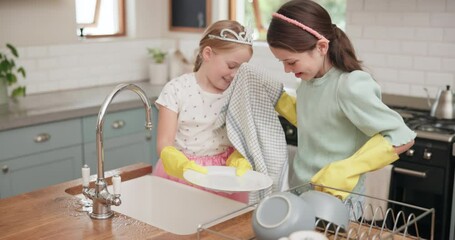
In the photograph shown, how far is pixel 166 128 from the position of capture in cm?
224

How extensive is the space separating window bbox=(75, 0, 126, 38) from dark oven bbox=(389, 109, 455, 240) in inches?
93.7

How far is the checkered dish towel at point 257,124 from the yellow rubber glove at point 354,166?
0.37m

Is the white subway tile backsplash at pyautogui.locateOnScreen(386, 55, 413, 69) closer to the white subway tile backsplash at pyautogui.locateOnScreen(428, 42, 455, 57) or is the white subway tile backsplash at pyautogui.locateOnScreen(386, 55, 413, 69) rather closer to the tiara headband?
the white subway tile backsplash at pyautogui.locateOnScreen(428, 42, 455, 57)

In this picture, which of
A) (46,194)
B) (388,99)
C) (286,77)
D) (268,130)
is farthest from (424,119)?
(46,194)

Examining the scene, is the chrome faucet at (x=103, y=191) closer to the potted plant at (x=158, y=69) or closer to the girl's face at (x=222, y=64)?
the girl's face at (x=222, y=64)

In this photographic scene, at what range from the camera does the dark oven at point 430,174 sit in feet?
9.32

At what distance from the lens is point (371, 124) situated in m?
1.82

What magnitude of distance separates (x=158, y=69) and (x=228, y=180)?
8.30 feet

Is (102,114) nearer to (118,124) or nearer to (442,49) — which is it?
(118,124)

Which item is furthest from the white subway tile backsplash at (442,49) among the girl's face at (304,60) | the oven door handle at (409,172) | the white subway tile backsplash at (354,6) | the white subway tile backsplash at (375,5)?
the girl's face at (304,60)

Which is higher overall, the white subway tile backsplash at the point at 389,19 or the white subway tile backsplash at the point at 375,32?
the white subway tile backsplash at the point at 389,19

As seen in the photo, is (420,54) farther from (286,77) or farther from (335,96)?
(335,96)

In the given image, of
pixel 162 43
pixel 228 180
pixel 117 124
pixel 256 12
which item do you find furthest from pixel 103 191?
pixel 162 43

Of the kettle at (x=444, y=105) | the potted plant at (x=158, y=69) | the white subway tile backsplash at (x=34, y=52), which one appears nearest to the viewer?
the kettle at (x=444, y=105)
